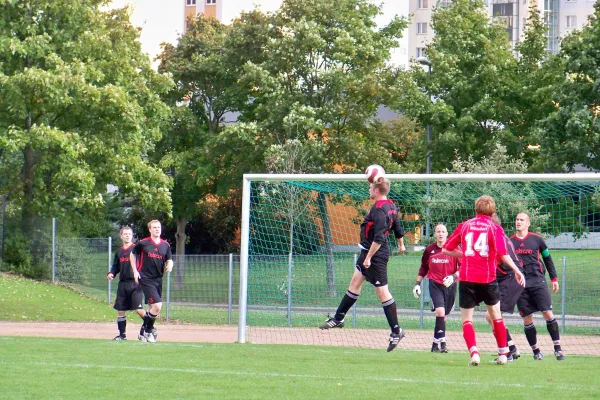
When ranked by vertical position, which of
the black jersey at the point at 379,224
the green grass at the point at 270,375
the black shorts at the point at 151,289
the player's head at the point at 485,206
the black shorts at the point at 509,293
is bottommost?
the green grass at the point at 270,375

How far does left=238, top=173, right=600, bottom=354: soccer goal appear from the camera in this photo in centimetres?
1983

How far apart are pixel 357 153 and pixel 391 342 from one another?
24.0 meters

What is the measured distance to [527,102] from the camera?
39.2 metres

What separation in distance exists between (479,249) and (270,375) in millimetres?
2659

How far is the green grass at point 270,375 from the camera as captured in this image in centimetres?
807

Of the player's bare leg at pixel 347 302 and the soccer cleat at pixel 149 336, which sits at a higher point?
the player's bare leg at pixel 347 302

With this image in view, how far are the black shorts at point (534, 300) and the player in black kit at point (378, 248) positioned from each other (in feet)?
6.23

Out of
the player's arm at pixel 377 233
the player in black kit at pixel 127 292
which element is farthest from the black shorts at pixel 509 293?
the player in black kit at pixel 127 292

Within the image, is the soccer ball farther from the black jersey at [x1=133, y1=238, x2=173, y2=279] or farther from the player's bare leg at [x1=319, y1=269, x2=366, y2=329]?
the black jersey at [x1=133, y1=238, x2=173, y2=279]

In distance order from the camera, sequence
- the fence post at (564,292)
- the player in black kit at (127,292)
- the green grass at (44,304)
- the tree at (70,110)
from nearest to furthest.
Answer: the player in black kit at (127,292) → the fence post at (564,292) → the green grass at (44,304) → the tree at (70,110)

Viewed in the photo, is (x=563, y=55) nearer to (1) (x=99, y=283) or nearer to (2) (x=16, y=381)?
(1) (x=99, y=283)

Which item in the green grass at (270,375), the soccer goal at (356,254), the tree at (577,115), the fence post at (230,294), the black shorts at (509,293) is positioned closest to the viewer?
the green grass at (270,375)

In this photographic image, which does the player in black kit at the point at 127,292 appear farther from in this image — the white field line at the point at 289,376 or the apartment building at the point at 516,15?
the apartment building at the point at 516,15

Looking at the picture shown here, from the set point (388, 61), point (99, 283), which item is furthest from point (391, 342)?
point (388, 61)
